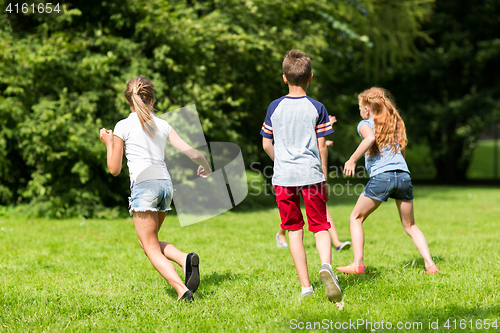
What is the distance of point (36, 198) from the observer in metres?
9.26

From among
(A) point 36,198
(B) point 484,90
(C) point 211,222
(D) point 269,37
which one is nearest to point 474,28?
(B) point 484,90

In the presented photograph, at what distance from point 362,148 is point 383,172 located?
1.35 ft

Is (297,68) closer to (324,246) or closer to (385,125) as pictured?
(385,125)

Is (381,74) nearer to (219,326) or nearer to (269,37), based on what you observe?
(269,37)

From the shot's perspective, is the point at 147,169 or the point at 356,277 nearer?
the point at 147,169

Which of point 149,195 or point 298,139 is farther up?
point 298,139

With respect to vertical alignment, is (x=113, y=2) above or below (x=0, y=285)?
above

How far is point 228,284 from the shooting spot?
4223 mm

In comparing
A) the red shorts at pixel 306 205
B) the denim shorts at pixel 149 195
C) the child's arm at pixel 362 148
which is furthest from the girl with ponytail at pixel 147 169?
the child's arm at pixel 362 148

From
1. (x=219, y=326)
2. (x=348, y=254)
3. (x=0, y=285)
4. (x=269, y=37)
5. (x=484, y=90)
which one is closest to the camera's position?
(x=219, y=326)

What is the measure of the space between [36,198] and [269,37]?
19.3ft

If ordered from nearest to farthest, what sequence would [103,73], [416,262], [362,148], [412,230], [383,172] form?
[362,148] < [383,172] < [412,230] < [416,262] < [103,73]

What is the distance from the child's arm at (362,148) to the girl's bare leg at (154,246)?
1.62 m

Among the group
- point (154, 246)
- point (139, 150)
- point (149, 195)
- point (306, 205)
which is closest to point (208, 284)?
point (154, 246)
